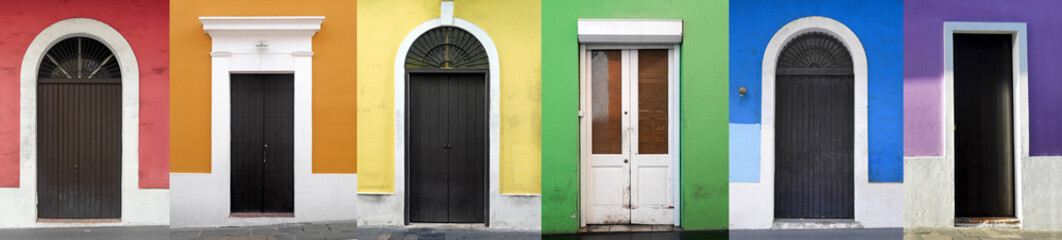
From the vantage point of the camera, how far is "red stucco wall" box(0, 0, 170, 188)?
841 centimetres

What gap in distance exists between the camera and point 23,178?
28.1ft

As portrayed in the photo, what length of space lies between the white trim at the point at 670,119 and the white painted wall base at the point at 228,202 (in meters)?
2.26

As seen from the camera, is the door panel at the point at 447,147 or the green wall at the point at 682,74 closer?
the green wall at the point at 682,74

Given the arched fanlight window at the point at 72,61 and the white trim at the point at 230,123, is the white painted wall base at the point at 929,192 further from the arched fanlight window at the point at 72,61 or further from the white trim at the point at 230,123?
the arched fanlight window at the point at 72,61

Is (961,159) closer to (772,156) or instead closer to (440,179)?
(772,156)

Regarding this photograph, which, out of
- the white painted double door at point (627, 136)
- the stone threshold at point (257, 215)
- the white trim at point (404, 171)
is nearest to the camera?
the white trim at point (404, 171)

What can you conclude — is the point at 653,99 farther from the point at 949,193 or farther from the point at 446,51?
Result: the point at 949,193

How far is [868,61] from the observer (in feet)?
27.3

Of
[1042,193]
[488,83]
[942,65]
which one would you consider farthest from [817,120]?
[488,83]

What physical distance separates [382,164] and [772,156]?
3.80 m

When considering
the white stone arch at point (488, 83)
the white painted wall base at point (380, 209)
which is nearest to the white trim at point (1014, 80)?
the white stone arch at point (488, 83)

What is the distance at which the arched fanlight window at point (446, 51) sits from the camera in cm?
838

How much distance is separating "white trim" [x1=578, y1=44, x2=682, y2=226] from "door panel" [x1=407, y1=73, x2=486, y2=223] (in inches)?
38.0

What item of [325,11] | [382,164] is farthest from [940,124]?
[325,11]
